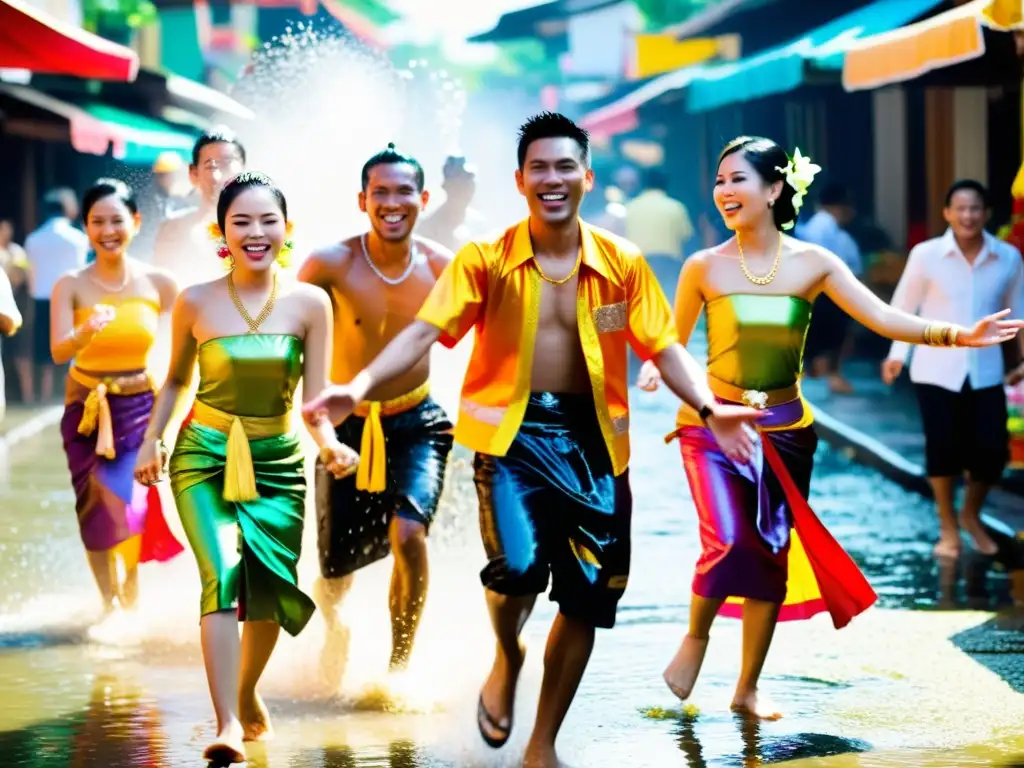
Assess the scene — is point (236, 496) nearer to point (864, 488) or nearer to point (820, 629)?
point (820, 629)

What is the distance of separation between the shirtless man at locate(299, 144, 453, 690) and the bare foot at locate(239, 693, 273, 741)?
2.80 feet

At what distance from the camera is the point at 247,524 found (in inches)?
265

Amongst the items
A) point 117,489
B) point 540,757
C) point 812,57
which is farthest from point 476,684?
point 812,57

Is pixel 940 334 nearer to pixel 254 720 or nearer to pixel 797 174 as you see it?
pixel 797 174

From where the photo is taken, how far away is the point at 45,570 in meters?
10.6

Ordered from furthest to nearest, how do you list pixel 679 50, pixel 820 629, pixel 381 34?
pixel 381 34 < pixel 679 50 < pixel 820 629

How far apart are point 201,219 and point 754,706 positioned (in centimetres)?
373

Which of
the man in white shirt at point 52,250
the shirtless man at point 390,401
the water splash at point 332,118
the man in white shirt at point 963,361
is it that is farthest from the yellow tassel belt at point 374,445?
the man in white shirt at point 52,250

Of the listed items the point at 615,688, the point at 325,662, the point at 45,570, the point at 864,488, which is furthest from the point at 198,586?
the point at 864,488

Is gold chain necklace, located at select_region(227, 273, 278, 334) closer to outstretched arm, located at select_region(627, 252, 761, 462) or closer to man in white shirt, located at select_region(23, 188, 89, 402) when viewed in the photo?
outstretched arm, located at select_region(627, 252, 761, 462)

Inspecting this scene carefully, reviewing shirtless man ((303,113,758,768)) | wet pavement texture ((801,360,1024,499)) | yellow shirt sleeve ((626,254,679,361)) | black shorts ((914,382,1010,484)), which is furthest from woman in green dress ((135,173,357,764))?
wet pavement texture ((801,360,1024,499))

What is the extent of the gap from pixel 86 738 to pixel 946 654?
137 inches

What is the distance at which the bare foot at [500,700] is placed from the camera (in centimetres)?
640

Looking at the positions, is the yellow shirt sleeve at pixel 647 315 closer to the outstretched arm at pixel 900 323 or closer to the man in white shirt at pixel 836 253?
the outstretched arm at pixel 900 323
